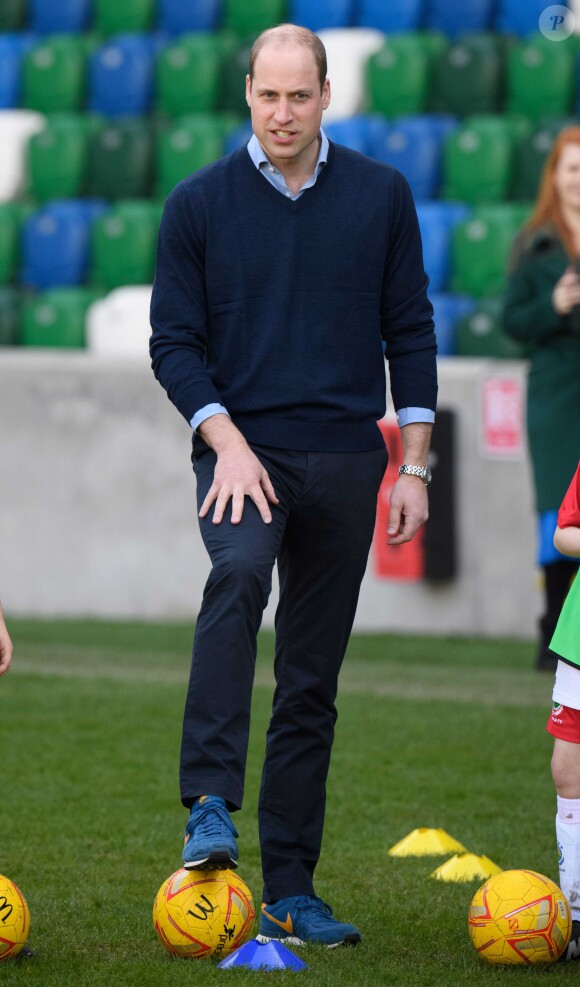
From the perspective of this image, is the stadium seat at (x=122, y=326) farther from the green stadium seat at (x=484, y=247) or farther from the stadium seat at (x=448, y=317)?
the green stadium seat at (x=484, y=247)

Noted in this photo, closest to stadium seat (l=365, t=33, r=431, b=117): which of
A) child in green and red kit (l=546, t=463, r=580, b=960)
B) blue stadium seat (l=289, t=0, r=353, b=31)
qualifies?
blue stadium seat (l=289, t=0, r=353, b=31)

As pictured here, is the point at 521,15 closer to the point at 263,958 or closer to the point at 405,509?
the point at 405,509

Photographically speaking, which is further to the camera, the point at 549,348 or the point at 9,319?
the point at 9,319

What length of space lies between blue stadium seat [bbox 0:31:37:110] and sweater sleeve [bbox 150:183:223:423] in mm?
11058

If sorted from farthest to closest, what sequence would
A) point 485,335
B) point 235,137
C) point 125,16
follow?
point 125,16, point 235,137, point 485,335

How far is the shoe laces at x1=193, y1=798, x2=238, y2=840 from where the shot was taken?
327cm

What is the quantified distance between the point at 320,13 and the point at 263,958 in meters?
11.3

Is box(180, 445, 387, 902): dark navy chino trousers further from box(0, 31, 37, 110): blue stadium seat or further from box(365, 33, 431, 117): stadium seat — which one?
box(0, 31, 37, 110): blue stadium seat

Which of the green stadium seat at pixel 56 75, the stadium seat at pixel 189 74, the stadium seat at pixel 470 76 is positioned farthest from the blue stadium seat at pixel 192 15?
the stadium seat at pixel 470 76

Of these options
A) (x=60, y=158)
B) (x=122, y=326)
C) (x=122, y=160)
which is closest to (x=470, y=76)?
(x=122, y=160)

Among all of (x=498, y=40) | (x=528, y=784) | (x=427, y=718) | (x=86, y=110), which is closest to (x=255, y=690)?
(x=427, y=718)

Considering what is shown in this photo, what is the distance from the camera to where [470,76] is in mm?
12500

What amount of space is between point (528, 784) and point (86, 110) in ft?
32.3

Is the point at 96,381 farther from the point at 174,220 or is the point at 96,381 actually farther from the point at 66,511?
the point at 174,220
